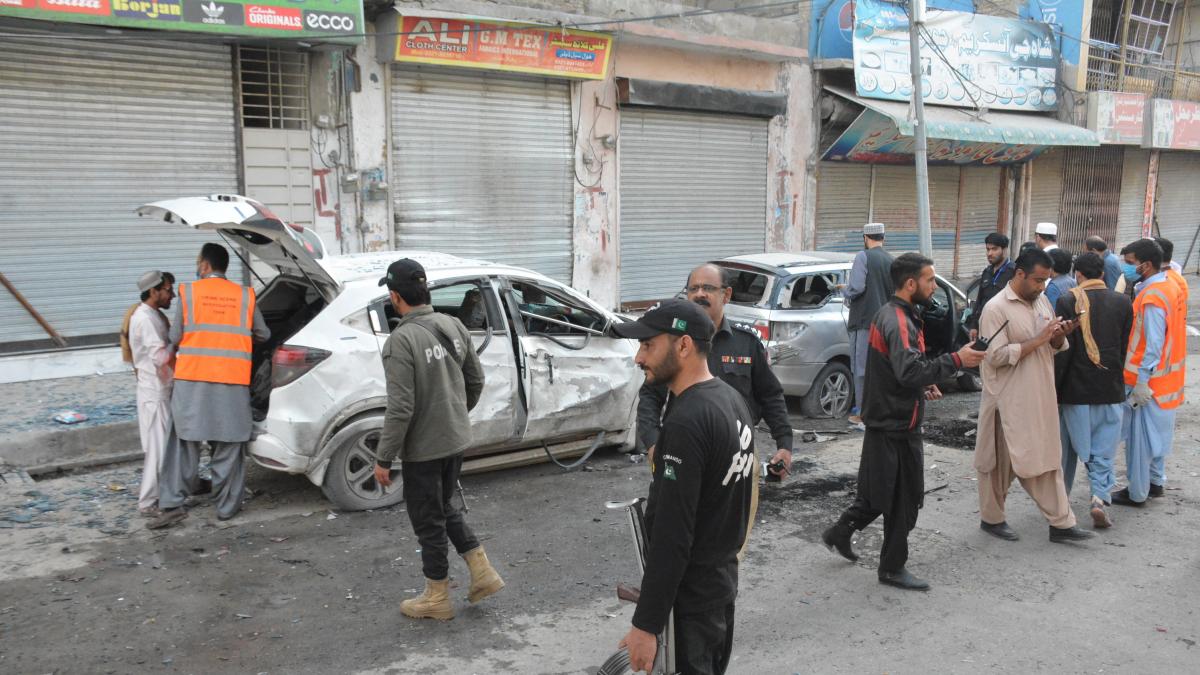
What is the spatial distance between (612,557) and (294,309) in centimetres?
305

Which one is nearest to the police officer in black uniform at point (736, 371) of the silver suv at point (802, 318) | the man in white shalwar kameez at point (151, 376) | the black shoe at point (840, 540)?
the black shoe at point (840, 540)

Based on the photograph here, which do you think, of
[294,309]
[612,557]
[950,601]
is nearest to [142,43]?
[294,309]

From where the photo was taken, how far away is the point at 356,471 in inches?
250

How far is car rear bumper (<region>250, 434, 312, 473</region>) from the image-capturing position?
19.8 feet

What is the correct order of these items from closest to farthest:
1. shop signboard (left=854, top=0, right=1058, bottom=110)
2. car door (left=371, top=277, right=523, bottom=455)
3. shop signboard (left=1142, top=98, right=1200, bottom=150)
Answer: car door (left=371, top=277, right=523, bottom=455) < shop signboard (left=854, top=0, right=1058, bottom=110) < shop signboard (left=1142, top=98, right=1200, bottom=150)

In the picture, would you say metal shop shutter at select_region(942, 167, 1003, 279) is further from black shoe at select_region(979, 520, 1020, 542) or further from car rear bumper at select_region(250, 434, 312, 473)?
car rear bumper at select_region(250, 434, 312, 473)

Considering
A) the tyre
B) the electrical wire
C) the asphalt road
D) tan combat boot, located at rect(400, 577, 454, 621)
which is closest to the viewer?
the tyre

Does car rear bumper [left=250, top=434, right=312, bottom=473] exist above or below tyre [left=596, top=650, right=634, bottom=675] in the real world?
below

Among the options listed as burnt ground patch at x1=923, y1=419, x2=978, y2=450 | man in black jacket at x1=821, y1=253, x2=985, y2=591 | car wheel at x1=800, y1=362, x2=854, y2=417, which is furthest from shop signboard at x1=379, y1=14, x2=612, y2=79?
man in black jacket at x1=821, y1=253, x2=985, y2=591

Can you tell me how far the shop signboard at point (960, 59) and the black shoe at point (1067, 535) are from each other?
11387mm

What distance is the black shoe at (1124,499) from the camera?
6680 mm

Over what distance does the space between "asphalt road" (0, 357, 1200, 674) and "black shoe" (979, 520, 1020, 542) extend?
0.09 metres

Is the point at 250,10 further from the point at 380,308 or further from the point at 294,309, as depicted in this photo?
the point at 380,308

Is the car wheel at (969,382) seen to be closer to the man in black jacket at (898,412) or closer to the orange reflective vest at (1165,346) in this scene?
the orange reflective vest at (1165,346)
